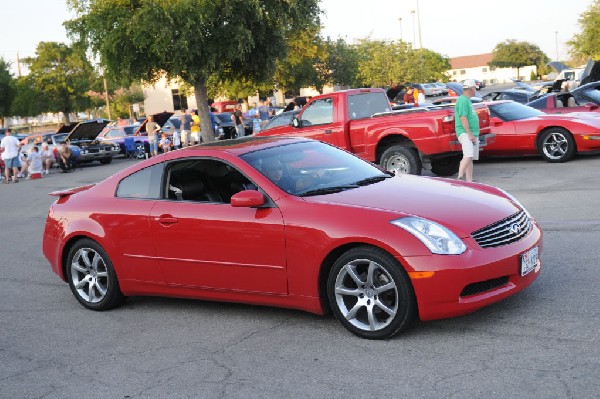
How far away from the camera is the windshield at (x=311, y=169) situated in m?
6.08

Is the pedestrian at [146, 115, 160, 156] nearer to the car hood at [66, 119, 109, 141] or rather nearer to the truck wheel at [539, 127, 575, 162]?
the car hood at [66, 119, 109, 141]

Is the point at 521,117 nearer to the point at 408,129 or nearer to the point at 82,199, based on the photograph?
the point at 408,129

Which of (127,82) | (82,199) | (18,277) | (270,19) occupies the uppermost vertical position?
(270,19)

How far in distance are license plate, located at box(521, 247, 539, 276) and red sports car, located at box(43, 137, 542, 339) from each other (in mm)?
14

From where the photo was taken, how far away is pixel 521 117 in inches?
623

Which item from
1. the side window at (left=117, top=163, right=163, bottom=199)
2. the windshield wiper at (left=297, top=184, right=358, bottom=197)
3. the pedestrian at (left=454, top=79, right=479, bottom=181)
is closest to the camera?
the windshield wiper at (left=297, top=184, right=358, bottom=197)

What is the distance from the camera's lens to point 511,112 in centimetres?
1600

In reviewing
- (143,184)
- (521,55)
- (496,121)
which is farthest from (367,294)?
(521,55)

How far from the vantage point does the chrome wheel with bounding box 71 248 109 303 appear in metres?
7.04

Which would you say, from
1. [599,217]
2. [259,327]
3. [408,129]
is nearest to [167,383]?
[259,327]

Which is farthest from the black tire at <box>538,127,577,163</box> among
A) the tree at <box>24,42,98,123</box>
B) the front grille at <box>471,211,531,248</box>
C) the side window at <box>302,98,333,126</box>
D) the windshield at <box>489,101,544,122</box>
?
the tree at <box>24,42,98,123</box>

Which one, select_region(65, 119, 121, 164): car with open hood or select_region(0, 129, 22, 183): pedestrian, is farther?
select_region(65, 119, 121, 164): car with open hood

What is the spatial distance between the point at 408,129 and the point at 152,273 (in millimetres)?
8331

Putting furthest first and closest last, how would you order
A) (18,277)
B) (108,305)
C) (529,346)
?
1. (18,277)
2. (108,305)
3. (529,346)
